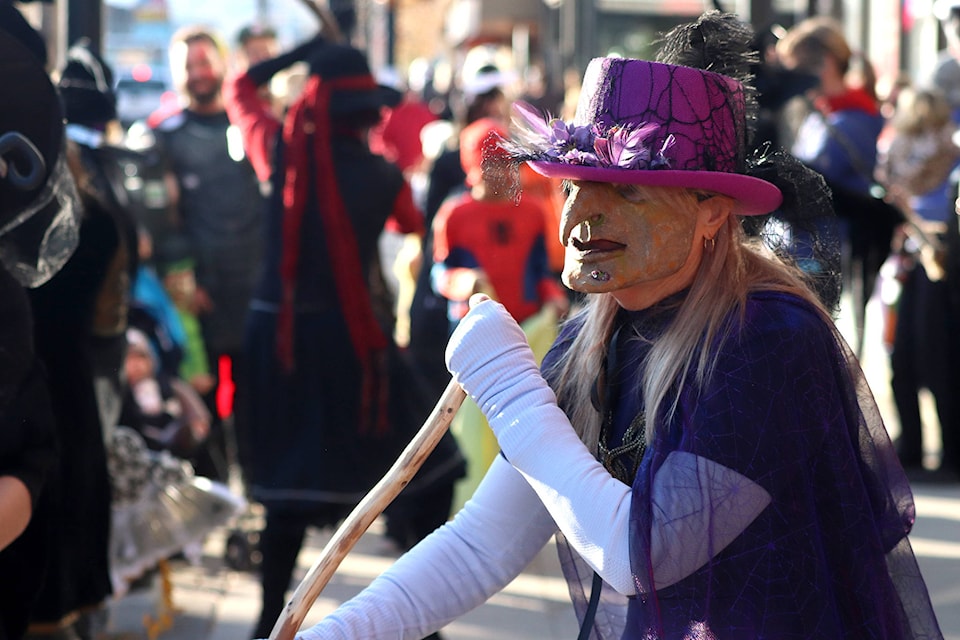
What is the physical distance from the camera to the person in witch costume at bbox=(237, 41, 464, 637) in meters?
4.86

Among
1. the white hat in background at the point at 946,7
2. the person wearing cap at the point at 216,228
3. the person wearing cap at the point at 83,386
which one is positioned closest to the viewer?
the person wearing cap at the point at 83,386

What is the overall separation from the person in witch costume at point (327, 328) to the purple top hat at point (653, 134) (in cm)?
277

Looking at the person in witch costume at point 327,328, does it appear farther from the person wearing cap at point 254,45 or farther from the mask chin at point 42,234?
the person wearing cap at point 254,45

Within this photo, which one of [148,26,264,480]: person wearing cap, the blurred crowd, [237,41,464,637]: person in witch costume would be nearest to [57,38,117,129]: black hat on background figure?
the blurred crowd

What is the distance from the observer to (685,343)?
214cm

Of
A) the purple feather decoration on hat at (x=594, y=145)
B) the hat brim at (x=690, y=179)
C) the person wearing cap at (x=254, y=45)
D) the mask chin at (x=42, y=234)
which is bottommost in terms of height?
the person wearing cap at (x=254, y=45)

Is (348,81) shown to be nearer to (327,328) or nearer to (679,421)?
(327,328)

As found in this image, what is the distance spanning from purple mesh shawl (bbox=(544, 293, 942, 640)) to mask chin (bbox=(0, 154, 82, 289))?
4.27 ft

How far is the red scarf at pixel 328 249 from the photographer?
495 cm

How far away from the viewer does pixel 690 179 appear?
2.12 m

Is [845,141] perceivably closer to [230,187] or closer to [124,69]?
[230,187]

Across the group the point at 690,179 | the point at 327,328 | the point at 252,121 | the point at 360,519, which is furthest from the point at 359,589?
the point at 690,179

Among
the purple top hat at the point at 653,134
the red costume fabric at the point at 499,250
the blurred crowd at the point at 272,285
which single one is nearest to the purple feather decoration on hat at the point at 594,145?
the purple top hat at the point at 653,134

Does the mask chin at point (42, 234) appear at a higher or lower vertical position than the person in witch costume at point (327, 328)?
higher
